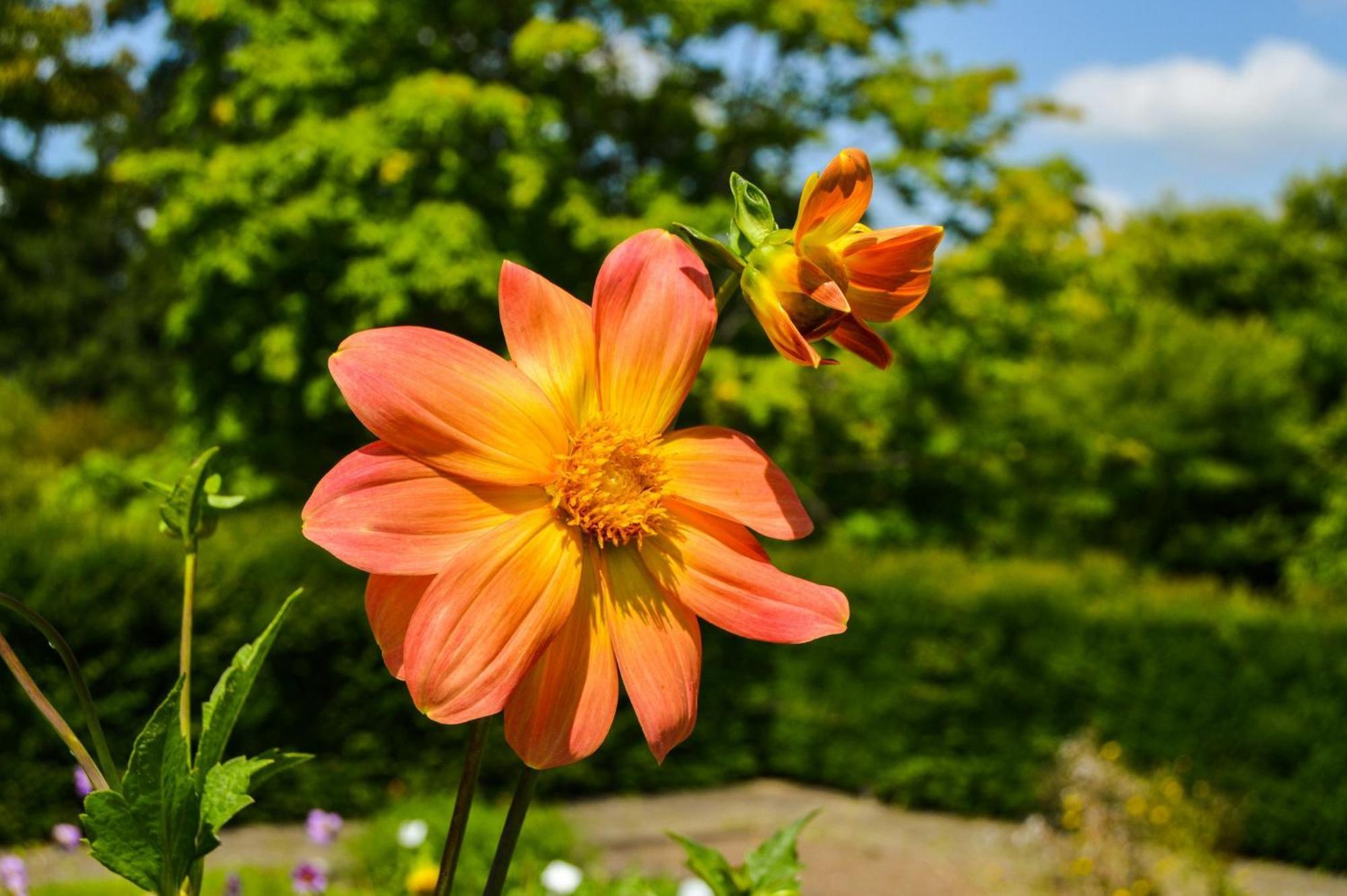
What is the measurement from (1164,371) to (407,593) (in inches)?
811

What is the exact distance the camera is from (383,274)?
8.97 meters

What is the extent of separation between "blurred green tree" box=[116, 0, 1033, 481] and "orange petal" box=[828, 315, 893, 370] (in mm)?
8101

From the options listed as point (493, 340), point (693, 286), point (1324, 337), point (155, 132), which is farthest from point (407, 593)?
point (1324, 337)

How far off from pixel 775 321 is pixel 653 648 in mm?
247

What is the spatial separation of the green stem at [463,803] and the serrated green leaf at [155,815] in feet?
0.59

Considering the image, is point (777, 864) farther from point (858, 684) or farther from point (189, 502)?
point (858, 684)

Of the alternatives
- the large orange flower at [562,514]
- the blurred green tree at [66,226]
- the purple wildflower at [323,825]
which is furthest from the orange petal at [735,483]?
the blurred green tree at [66,226]

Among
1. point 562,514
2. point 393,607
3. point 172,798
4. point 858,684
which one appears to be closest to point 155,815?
point 172,798

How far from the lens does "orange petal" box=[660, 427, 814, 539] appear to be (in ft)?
2.93

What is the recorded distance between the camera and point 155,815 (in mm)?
848

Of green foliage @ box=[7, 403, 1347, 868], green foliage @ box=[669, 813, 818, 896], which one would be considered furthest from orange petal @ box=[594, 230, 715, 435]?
green foliage @ box=[7, 403, 1347, 868]

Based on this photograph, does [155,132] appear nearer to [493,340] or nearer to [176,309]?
[176,309]

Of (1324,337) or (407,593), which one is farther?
(1324,337)

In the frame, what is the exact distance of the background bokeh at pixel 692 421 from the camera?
7418 millimetres
